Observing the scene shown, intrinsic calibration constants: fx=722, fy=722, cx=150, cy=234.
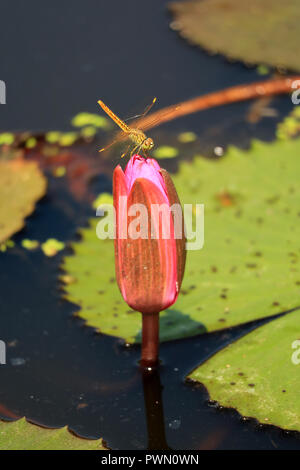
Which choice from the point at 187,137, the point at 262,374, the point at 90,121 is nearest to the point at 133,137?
the point at 262,374

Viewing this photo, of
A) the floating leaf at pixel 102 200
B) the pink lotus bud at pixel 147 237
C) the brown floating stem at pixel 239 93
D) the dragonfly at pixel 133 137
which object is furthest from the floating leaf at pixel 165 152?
the pink lotus bud at pixel 147 237

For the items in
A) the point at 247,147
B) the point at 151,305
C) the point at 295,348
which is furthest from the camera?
the point at 247,147

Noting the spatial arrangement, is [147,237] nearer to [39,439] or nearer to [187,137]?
[39,439]

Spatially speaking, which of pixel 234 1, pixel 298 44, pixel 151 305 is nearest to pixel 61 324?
pixel 151 305

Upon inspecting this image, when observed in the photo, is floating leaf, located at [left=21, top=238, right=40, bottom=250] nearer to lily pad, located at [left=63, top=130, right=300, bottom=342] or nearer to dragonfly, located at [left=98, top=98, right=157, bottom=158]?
lily pad, located at [left=63, top=130, right=300, bottom=342]

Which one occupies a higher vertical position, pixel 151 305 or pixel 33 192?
pixel 33 192

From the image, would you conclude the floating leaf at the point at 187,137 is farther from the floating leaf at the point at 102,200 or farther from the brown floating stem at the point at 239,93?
the floating leaf at the point at 102,200

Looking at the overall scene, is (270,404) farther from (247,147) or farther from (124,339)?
Result: (247,147)
